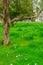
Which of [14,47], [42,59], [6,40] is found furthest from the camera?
[6,40]

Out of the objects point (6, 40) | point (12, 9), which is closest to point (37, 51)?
point (6, 40)

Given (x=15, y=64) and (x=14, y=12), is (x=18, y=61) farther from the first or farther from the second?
(x=14, y=12)

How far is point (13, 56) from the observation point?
1241 centimetres

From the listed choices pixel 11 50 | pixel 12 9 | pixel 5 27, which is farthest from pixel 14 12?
pixel 11 50

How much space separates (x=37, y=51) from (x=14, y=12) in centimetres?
2068

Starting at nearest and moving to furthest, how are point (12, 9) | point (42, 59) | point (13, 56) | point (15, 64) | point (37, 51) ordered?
point (15, 64) → point (42, 59) → point (13, 56) → point (37, 51) → point (12, 9)

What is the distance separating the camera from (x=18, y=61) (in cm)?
1127

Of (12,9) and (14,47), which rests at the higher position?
(14,47)

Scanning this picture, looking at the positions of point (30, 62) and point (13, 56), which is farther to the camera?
point (13, 56)

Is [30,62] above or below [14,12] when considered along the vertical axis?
above

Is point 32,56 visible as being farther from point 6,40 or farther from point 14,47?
point 6,40

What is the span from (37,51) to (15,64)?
2775 millimetres

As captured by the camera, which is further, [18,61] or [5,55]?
[5,55]

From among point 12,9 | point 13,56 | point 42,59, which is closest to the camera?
point 42,59
